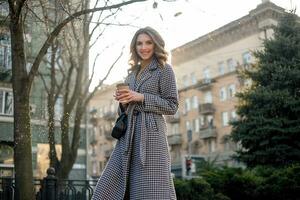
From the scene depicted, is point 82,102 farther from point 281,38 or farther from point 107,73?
point 281,38

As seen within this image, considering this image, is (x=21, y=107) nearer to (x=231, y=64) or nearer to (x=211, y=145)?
(x=231, y=64)

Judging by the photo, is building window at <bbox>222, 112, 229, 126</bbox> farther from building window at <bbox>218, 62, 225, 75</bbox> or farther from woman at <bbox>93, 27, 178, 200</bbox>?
woman at <bbox>93, 27, 178, 200</bbox>

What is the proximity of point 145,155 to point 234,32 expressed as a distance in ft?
153

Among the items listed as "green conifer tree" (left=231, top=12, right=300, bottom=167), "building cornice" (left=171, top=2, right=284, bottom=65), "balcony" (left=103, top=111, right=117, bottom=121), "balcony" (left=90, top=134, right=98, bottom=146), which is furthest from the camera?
"balcony" (left=90, top=134, right=98, bottom=146)

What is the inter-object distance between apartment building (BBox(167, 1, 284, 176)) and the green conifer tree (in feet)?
77.7

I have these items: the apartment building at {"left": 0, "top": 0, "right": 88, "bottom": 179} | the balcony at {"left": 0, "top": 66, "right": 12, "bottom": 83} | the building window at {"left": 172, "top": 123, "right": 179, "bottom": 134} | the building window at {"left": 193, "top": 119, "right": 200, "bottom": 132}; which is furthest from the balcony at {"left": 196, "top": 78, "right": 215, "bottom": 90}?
the balcony at {"left": 0, "top": 66, "right": 12, "bottom": 83}

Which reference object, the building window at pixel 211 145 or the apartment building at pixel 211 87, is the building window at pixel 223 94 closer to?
the apartment building at pixel 211 87

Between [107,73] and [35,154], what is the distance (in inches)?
489

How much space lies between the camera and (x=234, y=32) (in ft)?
162

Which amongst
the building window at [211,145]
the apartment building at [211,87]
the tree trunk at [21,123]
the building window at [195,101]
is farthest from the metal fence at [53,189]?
the building window at [195,101]

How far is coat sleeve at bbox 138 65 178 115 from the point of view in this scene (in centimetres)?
403

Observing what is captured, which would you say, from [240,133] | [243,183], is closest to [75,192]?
[243,183]

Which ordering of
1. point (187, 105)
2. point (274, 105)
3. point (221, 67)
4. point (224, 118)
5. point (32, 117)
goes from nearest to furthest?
point (274, 105) → point (32, 117) → point (224, 118) → point (221, 67) → point (187, 105)

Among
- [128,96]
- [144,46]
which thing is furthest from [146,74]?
[128,96]
